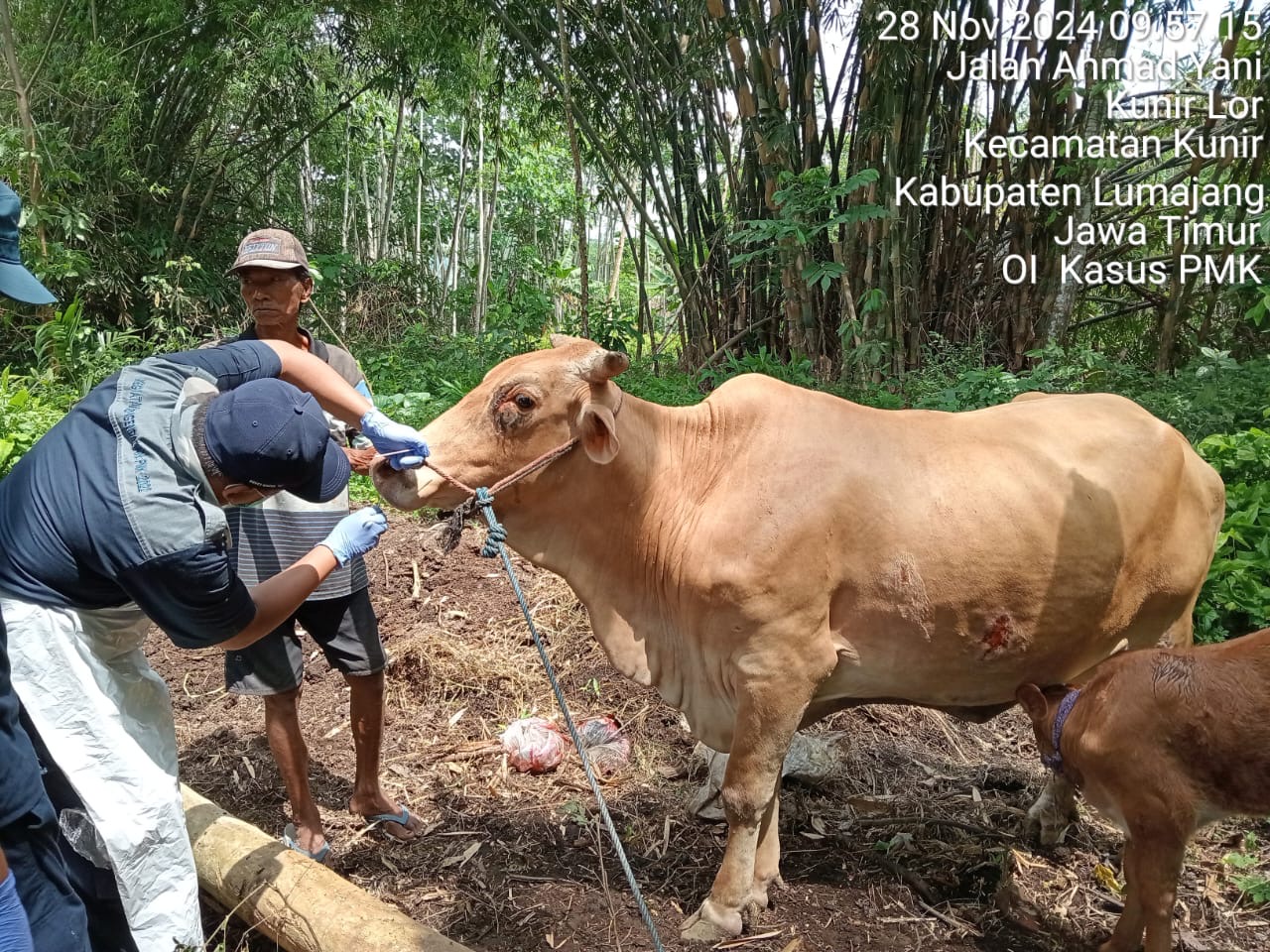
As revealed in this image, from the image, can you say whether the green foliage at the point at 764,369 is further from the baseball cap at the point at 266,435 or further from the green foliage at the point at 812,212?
the baseball cap at the point at 266,435

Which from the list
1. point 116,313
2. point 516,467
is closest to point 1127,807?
point 516,467

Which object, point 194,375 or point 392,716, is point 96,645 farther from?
point 392,716

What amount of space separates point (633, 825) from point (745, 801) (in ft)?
3.08

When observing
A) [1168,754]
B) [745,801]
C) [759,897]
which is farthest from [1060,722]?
[759,897]

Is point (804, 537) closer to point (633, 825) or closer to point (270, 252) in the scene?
point (633, 825)

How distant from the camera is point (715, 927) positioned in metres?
2.84

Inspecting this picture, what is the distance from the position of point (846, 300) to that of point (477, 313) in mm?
10394

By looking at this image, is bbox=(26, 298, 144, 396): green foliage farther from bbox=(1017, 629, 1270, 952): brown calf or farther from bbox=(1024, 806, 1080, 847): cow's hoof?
bbox=(1017, 629, 1270, 952): brown calf

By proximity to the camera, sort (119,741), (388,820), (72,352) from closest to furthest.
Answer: (119,741)
(388,820)
(72,352)

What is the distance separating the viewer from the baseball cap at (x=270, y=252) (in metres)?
3.20

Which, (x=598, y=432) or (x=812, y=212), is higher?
(x=812, y=212)

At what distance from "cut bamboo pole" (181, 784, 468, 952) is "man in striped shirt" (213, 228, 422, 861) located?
1.04ft

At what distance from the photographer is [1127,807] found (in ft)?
8.68

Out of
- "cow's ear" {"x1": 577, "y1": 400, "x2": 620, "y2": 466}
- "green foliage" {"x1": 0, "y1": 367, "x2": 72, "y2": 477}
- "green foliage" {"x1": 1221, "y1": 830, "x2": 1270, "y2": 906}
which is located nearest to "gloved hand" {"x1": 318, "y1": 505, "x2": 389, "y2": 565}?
"cow's ear" {"x1": 577, "y1": 400, "x2": 620, "y2": 466}
